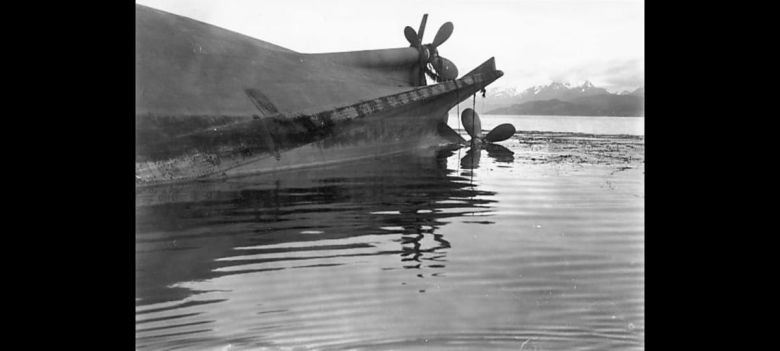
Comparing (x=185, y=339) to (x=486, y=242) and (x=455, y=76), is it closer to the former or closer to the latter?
(x=486, y=242)

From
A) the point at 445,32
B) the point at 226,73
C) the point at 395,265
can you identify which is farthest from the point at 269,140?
the point at 395,265

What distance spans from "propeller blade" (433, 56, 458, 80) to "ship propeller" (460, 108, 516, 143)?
1.29 meters

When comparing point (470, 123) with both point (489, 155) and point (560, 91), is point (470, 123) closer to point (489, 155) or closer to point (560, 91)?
point (489, 155)

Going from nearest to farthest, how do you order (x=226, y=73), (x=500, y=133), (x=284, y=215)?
(x=284, y=215), (x=226, y=73), (x=500, y=133)

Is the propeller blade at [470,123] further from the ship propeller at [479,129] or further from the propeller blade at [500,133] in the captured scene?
the propeller blade at [500,133]

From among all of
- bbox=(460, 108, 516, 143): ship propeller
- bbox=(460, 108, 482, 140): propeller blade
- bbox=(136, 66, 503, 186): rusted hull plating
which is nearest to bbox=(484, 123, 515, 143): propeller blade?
bbox=(460, 108, 516, 143): ship propeller

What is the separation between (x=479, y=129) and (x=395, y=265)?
8694mm

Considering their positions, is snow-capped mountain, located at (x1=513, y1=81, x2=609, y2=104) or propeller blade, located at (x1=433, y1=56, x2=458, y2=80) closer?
snow-capped mountain, located at (x1=513, y1=81, x2=609, y2=104)

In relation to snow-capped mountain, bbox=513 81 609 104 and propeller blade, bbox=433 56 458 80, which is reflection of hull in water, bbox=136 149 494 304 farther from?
propeller blade, bbox=433 56 458 80

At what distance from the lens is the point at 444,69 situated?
1416cm

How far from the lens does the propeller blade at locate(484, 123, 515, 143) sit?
481 inches
